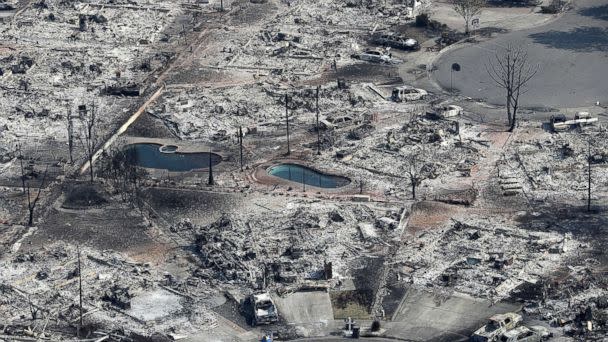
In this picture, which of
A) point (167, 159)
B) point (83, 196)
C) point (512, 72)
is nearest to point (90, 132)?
point (167, 159)

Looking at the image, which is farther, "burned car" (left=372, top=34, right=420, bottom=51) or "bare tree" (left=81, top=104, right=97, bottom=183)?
"burned car" (left=372, top=34, right=420, bottom=51)

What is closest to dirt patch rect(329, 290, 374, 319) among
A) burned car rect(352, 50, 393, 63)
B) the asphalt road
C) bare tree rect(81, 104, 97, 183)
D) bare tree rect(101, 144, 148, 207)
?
bare tree rect(101, 144, 148, 207)

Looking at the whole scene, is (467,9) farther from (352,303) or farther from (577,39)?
(352,303)

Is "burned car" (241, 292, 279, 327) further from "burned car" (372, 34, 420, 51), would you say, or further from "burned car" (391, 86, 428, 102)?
"burned car" (372, 34, 420, 51)

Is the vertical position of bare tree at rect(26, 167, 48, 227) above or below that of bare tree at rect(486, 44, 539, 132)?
below

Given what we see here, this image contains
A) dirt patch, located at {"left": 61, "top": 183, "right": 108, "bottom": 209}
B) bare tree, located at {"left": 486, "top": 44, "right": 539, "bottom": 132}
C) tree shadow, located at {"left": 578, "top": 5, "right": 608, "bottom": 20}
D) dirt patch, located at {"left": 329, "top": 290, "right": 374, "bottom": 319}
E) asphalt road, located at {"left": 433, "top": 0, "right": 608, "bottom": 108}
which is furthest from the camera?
tree shadow, located at {"left": 578, "top": 5, "right": 608, "bottom": 20}

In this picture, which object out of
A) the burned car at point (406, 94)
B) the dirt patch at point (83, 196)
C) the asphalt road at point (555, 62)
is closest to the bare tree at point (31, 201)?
the dirt patch at point (83, 196)
